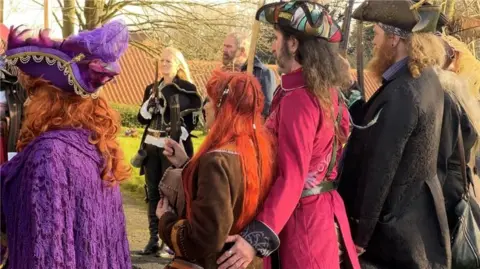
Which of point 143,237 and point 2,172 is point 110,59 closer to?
point 2,172

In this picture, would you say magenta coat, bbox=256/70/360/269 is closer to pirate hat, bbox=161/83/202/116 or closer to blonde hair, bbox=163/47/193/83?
pirate hat, bbox=161/83/202/116

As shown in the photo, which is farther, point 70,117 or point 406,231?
point 406,231

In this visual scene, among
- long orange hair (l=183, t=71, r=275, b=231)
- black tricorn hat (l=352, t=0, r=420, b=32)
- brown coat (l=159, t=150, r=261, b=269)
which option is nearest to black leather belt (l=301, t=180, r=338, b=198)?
long orange hair (l=183, t=71, r=275, b=231)

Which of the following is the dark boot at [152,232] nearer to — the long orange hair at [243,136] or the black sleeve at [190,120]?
the black sleeve at [190,120]

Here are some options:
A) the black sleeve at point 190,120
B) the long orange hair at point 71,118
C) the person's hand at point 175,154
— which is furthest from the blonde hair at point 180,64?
the long orange hair at point 71,118

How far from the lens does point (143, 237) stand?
6902 millimetres

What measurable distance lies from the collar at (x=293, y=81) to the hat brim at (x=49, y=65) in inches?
35.6

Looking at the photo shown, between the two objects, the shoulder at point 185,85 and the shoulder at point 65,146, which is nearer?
the shoulder at point 65,146

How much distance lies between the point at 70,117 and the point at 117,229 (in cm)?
49

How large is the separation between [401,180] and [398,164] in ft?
0.33

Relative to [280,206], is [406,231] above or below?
below

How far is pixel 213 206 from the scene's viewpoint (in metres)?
2.38

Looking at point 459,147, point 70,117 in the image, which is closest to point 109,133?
point 70,117

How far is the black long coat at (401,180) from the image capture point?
9.77ft
